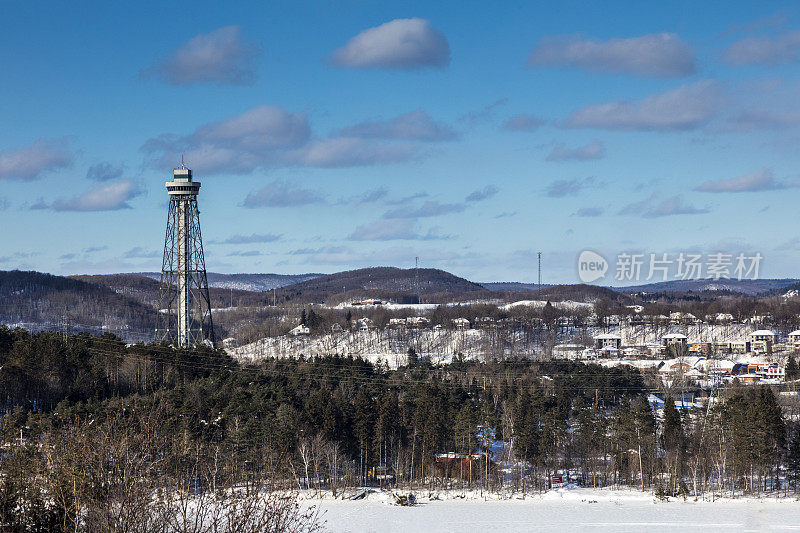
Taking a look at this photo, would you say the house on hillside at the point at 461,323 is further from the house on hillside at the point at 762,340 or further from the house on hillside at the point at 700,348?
the house on hillside at the point at 762,340

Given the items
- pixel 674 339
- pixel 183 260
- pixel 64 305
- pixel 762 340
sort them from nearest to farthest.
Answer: pixel 183 260 → pixel 762 340 → pixel 674 339 → pixel 64 305

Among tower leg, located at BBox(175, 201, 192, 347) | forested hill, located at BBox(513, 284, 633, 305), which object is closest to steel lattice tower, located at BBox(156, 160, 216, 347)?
tower leg, located at BBox(175, 201, 192, 347)

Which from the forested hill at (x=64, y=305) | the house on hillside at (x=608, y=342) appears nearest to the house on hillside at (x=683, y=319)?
the house on hillside at (x=608, y=342)

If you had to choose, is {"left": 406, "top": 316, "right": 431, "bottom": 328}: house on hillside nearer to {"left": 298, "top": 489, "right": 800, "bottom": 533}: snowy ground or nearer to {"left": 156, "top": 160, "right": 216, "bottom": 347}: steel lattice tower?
{"left": 156, "top": 160, "right": 216, "bottom": 347}: steel lattice tower

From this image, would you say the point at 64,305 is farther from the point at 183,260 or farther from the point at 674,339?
the point at 674,339

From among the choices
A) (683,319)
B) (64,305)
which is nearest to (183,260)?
(683,319)

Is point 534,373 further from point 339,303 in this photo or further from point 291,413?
point 339,303

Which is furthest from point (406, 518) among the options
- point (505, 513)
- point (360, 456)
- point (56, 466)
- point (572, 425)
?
point (56, 466)
